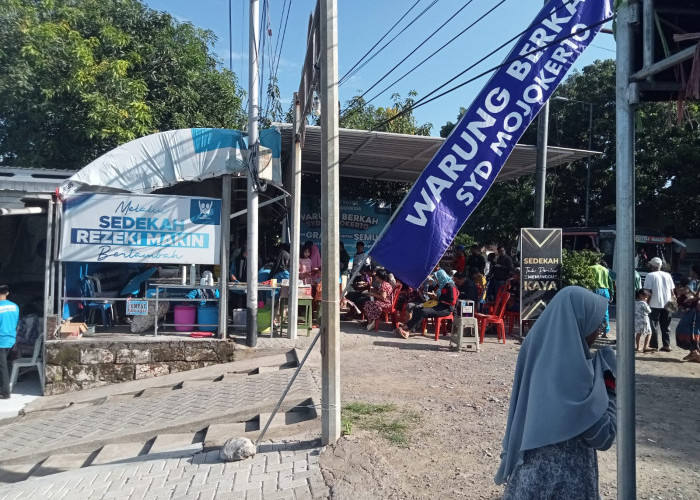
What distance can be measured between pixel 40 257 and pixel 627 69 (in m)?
11.4

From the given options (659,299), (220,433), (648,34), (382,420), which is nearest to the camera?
(648,34)

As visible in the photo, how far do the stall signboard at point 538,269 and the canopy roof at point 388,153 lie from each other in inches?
78.7

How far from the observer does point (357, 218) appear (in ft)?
53.9

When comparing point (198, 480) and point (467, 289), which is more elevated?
point (467, 289)

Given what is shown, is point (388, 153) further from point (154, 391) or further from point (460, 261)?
point (154, 391)

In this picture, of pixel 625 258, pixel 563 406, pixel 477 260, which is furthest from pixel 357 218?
pixel 563 406

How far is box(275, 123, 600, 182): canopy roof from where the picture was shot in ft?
34.0

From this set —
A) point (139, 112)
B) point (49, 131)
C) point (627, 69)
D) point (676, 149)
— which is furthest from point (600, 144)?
point (627, 69)

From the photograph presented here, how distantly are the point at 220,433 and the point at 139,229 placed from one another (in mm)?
4290

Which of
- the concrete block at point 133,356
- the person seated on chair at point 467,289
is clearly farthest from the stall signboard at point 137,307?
the person seated on chair at point 467,289

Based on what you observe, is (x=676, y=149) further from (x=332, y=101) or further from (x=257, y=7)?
(x=332, y=101)

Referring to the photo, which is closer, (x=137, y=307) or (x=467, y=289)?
(x=137, y=307)

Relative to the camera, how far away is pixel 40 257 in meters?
10.9

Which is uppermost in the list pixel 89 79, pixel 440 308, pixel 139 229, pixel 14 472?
pixel 89 79
